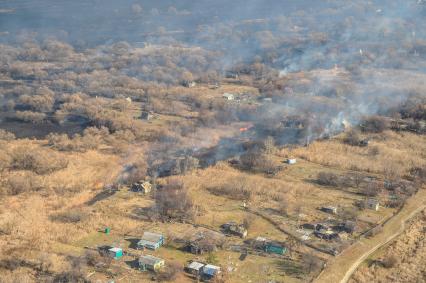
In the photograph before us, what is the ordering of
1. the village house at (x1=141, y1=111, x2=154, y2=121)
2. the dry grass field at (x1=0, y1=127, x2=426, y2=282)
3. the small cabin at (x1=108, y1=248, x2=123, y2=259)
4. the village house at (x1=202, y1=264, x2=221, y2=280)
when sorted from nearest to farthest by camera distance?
the village house at (x1=202, y1=264, x2=221, y2=280), the dry grass field at (x1=0, y1=127, x2=426, y2=282), the small cabin at (x1=108, y1=248, x2=123, y2=259), the village house at (x1=141, y1=111, x2=154, y2=121)

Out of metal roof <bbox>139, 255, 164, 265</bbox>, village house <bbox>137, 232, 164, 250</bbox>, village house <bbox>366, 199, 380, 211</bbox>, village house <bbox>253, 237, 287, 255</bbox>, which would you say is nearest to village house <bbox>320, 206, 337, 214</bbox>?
village house <bbox>366, 199, 380, 211</bbox>

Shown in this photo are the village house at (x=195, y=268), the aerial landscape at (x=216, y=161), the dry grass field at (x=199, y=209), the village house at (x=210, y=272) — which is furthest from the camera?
the aerial landscape at (x=216, y=161)

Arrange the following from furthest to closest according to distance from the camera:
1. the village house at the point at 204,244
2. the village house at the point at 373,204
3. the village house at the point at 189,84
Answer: the village house at the point at 189,84
the village house at the point at 373,204
the village house at the point at 204,244

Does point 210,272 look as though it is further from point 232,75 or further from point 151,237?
point 232,75

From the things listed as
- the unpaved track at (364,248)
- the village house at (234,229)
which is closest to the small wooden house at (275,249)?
the village house at (234,229)

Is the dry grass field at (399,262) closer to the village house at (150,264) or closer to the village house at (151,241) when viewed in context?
the village house at (150,264)

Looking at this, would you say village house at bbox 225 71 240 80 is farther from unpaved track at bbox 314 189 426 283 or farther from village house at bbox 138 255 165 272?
village house at bbox 138 255 165 272
